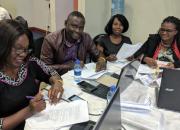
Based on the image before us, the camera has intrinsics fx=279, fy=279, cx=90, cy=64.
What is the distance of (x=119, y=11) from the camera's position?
3.86 m

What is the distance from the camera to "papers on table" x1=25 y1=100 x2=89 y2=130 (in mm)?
1531

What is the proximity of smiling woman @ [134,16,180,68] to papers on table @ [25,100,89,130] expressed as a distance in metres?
1.25

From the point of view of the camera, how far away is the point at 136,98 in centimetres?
188

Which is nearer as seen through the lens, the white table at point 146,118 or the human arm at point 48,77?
the white table at point 146,118

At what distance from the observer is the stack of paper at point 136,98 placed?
1711 millimetres

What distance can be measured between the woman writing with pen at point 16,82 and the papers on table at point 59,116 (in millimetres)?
50

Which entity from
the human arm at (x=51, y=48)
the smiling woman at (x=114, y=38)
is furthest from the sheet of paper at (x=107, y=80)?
the smiling woman at (x=114, y=38)

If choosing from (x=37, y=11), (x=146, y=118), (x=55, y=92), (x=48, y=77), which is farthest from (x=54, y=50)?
(x=37, y=11)

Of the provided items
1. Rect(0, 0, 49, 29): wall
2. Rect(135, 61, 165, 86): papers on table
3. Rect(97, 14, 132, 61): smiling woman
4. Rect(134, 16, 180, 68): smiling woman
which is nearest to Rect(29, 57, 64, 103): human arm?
Rect(135, 61, 165, 86): papers on table

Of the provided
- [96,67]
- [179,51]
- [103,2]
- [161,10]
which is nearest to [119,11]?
[103,2]

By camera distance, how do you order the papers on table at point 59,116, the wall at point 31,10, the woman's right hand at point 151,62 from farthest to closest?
the wall at point 31,10 < the woman's right hand at point 151,62 < the papers on table at point 59,116

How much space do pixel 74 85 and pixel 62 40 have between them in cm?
69

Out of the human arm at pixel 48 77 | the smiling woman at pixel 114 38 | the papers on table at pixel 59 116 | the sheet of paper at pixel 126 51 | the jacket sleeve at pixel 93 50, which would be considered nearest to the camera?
the papers on table at pixel 59 116

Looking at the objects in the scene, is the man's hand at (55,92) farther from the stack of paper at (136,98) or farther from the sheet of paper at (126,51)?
the sheet of paper at (126,51)
